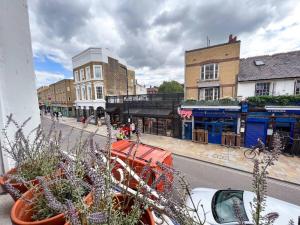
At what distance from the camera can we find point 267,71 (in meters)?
11.3

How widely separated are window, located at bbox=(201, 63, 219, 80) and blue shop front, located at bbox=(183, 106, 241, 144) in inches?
139

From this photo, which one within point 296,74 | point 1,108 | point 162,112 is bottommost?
point 162,112

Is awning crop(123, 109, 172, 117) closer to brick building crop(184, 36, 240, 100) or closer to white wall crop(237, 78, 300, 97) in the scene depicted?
brick building crop(184, 36, 240, 100)

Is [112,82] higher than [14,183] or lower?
higher

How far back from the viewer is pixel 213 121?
421 inches

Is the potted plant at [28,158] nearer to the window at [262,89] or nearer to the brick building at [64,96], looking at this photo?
the window at [262,89]

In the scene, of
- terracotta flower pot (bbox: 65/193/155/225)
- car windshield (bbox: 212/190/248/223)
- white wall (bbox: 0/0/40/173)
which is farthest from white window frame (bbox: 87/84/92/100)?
terracotta flower pot (bbox: 65/193/155/225)

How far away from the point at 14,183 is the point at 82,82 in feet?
71.5

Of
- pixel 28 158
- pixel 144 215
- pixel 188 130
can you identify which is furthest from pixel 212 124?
pixel 28 158

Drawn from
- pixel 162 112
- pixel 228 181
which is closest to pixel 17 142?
pixel 228 181

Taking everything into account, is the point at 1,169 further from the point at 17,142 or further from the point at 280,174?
the point at 280,174

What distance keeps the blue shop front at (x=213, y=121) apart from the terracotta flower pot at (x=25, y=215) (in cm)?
1053

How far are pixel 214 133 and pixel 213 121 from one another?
32.6 inches

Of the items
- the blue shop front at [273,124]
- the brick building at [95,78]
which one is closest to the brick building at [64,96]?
the brick building at [95,78]
